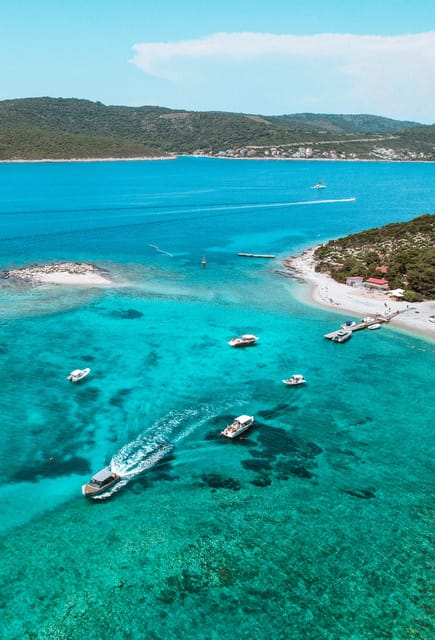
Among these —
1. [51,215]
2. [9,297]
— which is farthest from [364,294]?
[51,215]

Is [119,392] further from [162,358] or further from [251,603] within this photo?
[251,603]

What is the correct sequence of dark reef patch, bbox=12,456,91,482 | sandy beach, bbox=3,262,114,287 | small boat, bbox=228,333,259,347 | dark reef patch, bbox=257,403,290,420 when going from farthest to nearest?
sandy beach, bbox=3,262,114,287, small boat, bbox=228,333,259,347, dark reef patch, bbox=257,403,290,420, dark reef patch, bbox=12,456,91,482

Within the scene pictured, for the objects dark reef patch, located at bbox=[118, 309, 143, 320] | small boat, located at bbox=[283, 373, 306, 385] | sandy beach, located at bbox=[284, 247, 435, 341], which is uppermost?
sandy beach, located at bbox=[284, 247, 435, 341]

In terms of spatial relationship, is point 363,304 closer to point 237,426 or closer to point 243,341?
point 243,341

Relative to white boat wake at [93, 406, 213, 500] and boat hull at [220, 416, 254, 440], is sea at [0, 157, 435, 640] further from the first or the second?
boat hull at [220, 416, 254, 440]

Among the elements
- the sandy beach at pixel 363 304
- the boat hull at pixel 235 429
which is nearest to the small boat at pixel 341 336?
the sandy beach at pixel 363 304

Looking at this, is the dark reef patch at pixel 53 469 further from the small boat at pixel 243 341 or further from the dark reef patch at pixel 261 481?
the small boat at pixel 243 341

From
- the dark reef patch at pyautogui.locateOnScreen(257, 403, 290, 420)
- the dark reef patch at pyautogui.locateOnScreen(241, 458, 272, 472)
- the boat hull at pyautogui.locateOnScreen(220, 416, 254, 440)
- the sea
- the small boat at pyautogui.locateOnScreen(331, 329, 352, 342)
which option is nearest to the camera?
the sea

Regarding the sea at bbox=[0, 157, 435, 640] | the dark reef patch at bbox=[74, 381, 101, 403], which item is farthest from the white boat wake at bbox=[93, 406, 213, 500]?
the dark reef patch at bbox=[74, 381, 101, 403]
